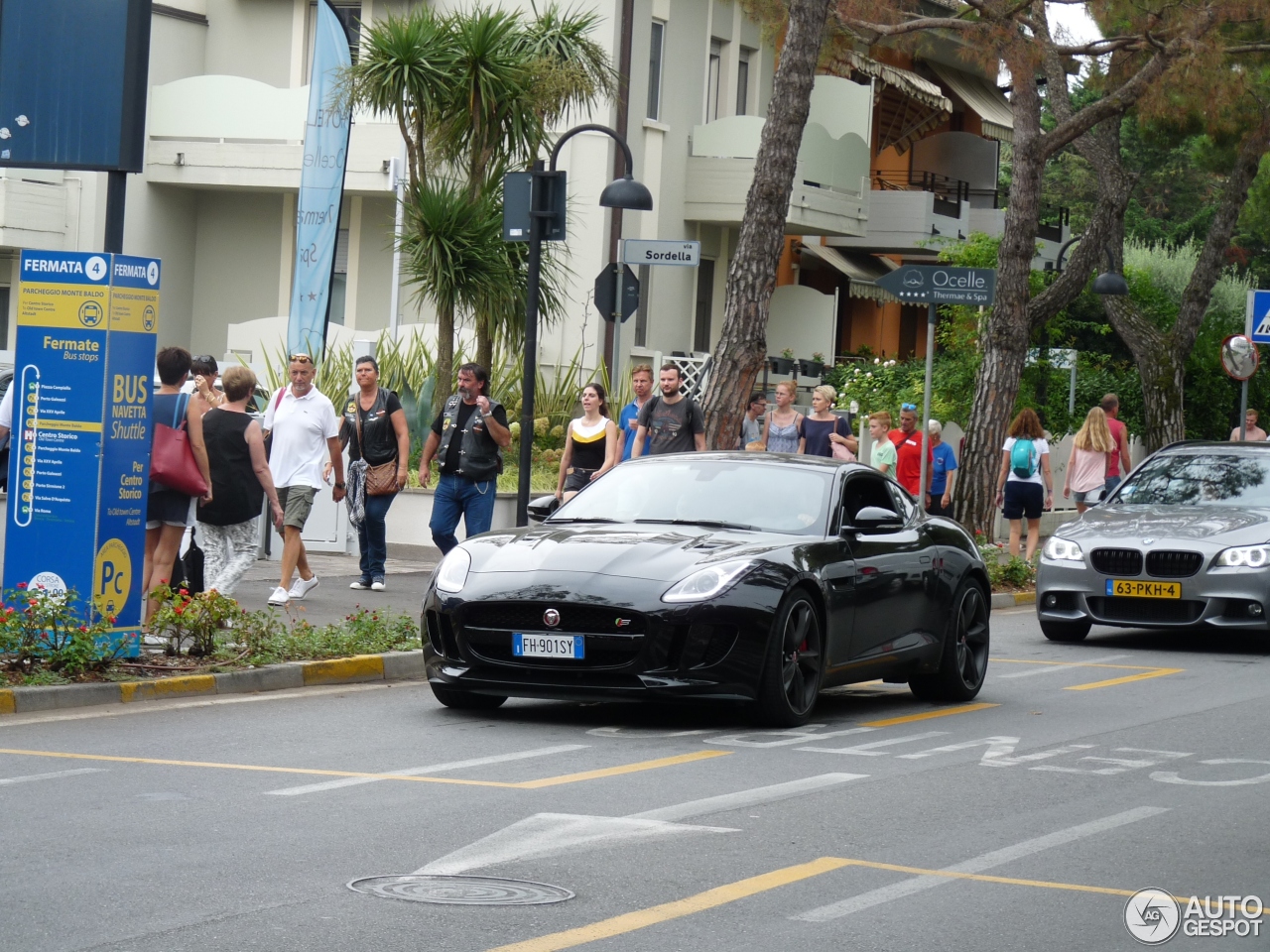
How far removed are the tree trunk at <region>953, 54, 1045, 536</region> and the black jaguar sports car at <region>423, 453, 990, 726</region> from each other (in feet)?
36.4

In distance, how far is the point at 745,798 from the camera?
26.5 ft

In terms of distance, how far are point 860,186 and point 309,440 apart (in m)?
22.2

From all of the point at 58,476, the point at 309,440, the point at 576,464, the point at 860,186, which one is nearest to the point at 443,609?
the point at 58,476

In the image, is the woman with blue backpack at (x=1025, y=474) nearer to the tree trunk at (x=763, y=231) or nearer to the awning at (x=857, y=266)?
the tree trunk at (x=763, y=231)

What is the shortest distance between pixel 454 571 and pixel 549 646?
764mm

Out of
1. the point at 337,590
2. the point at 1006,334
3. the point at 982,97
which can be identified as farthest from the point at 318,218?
the point at 982,97

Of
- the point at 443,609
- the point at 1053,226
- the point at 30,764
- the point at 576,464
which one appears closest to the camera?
the point at 30,764

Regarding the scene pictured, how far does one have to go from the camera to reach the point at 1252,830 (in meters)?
7.84

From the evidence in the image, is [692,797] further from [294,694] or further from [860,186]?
[860,186]

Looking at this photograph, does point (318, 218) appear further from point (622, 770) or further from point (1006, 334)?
point (622, 770)

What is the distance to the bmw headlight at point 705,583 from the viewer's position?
9781 mm

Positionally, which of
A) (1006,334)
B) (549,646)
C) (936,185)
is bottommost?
(549,646)

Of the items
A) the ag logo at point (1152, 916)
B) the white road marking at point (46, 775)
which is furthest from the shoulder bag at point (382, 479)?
the ag logo at point (1152, 916)

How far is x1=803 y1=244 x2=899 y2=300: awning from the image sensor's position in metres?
37.8
